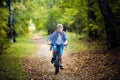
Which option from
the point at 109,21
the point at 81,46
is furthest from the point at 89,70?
the point at 81,46

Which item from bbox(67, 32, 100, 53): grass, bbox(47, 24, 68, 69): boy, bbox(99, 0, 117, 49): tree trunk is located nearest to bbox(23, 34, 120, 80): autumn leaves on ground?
bbox(99, 0, 117, 49): tree trunk

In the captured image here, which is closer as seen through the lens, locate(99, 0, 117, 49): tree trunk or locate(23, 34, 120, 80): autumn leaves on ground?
locate(23, 34, 120, 80): autumn leaves on ground

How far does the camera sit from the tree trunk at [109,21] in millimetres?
15070

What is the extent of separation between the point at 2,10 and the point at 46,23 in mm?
30133

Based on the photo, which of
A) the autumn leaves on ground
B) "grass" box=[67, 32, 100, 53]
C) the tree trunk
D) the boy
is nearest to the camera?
the autumn leaves on ground

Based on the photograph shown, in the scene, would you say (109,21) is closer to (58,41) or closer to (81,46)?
(58,41)

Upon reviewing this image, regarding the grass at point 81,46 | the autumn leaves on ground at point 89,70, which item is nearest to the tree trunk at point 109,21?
the autumn leaves on ground at point 89,70

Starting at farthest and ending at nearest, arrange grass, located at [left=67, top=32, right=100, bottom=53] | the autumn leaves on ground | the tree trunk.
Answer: grass, located at [left=67, top=32, right=100, bottom=53] < the tree trunk < the autumn leaves on ground

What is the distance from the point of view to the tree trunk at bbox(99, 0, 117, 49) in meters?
15.1

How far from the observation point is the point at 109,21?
1528cm

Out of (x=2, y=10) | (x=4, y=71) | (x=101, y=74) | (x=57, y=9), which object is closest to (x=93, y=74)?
(x=101, y=74)

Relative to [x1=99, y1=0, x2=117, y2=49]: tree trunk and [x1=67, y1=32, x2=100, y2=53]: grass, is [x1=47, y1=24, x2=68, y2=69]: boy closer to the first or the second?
[x1=99, y1=0, x2=117, y2=49]: tree trunk

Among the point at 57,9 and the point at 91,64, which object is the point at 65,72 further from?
the point at 57,9

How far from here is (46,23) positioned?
47.7m
